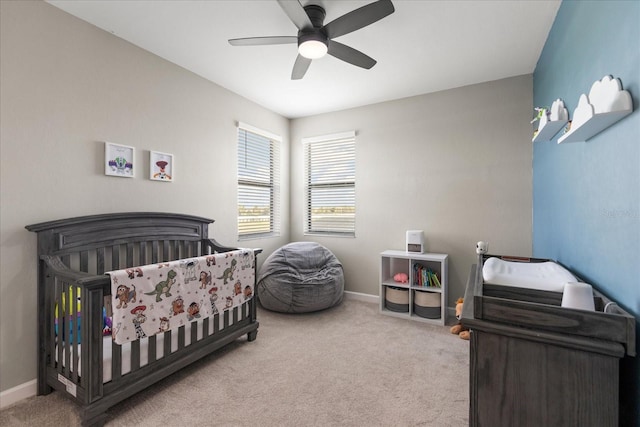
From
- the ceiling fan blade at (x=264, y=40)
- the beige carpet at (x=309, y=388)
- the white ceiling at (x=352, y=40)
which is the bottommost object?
the beige carpet at (x=309, y=388)

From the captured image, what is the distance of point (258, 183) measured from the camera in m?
3.76

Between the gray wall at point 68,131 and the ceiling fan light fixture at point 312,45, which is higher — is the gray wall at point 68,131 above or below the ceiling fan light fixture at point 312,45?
below

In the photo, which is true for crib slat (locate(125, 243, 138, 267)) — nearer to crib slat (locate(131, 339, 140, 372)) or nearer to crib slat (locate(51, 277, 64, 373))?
crib slat (locate(51, 277, 64, 373))

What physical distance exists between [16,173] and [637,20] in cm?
304

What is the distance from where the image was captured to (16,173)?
1.76m

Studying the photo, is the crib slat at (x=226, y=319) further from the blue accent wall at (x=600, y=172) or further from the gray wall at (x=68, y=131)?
the blue accent wall at (x=600, y=172)

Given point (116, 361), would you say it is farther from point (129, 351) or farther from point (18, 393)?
point (18, 393)

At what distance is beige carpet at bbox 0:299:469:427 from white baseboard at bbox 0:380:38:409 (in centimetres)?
5

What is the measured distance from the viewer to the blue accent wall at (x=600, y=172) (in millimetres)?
988

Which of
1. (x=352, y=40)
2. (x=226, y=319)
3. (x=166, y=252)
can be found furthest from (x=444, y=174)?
(x=166, y=252)

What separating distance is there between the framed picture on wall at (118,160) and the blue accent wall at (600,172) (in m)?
2.92

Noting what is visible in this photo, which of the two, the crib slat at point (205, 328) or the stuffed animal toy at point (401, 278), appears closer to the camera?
the crib slat at point (205, 328)

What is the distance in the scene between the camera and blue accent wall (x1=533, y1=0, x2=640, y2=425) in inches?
38.9

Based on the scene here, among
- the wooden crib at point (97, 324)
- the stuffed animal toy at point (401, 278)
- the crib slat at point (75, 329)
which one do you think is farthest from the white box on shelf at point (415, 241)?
the crib slat at point (75, 329)
